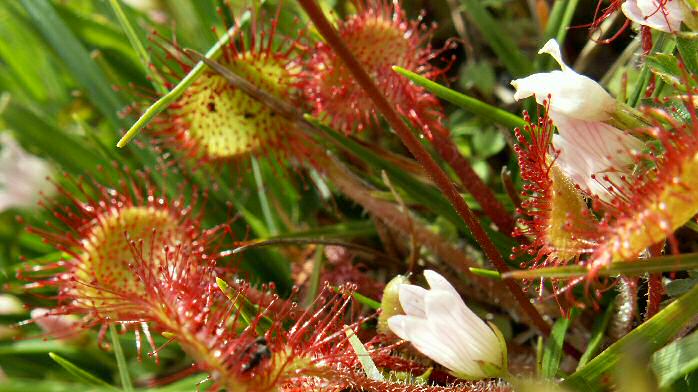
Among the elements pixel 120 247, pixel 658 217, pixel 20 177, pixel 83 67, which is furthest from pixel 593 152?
pixel 20 177

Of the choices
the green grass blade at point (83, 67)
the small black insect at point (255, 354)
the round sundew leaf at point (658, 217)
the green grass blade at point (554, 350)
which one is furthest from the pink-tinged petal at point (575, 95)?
the green grass blade at point (83, 67)

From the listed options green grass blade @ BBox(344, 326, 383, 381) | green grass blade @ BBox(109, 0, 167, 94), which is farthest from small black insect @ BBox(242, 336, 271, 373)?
green grass blade @ BBox(109, 0, 167, 94)

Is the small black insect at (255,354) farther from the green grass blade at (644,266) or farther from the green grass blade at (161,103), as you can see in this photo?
the green grass blade at (161,103)

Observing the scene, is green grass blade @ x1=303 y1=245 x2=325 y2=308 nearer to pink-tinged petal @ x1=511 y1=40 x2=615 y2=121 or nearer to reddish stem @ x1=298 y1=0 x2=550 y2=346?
reddish stem @ x1=298 y1=0 x2=550 y2=346

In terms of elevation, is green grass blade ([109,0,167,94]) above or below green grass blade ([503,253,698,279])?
above

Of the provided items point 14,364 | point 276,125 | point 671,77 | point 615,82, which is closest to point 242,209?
point 276,125

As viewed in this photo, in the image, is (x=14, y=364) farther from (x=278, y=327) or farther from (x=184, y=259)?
(x=278, y=327)

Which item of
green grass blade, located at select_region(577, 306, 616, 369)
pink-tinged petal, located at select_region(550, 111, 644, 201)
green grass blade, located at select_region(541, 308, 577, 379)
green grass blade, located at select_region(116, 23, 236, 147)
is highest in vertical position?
green grass blade, located at select_region(116, 23, 236, 147)
